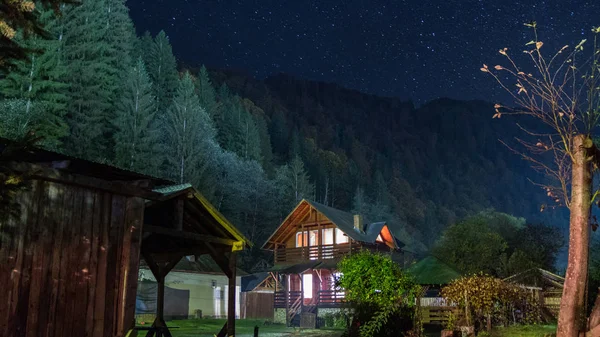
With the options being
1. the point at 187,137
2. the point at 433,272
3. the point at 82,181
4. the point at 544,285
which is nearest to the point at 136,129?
the point at 187,137

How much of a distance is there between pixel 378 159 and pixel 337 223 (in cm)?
8374

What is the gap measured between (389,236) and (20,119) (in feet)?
101

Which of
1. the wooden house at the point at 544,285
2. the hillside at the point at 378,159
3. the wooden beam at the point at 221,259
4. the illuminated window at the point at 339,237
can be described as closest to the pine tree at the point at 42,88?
the illuminated window at the point at 339,237

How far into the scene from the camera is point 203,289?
144 feet

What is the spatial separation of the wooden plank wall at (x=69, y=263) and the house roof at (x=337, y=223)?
32.2 m

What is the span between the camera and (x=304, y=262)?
1768 inches

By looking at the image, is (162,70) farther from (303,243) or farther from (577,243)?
(577,243)

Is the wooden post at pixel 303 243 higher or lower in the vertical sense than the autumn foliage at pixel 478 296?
higher

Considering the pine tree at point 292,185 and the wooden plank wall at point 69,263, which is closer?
the wooden plank wall at point 69,263

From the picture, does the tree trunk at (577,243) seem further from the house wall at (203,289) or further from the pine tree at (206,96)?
the pine tree at (206,96)

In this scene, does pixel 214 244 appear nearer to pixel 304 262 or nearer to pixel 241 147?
pixel 304 262

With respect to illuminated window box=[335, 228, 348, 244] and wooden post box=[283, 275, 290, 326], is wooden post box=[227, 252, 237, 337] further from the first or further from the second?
illuminated window box=[335, 228, 348, 244]

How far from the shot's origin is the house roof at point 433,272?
3019 cm

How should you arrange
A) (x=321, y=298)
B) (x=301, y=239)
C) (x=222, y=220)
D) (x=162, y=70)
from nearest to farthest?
→ (x=222, y=220) < (x=321, y=298) < (x=301, y=239) < (x=162, y=70)
